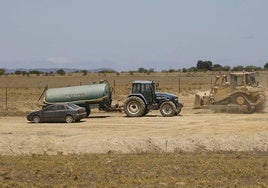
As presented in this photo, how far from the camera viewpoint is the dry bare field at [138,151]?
1403cm

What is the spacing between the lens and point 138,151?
2331 cm

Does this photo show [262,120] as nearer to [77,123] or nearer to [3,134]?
[77,123]

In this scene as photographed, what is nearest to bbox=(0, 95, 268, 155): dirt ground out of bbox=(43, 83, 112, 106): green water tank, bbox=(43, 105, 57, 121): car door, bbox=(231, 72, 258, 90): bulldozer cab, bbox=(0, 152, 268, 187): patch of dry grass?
bbox=(43, 105, 57, 121): car door

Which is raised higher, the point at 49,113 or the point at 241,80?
the point at 241,80

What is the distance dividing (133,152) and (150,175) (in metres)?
8.71

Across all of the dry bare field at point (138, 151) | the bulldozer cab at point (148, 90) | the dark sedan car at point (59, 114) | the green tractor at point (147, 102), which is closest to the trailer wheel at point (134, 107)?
the green tractor at point (147, 102)

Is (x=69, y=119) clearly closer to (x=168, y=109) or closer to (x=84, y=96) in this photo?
(x=84, y=96)

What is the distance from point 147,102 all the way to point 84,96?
4.32 m

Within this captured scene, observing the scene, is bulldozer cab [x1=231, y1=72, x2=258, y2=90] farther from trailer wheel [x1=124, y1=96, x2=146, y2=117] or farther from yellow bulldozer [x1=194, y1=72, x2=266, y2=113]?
trailer wheel [x1=124, y1=96, x2=146, y2=117]

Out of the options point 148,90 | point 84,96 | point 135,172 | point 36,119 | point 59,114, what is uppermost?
point 148,90

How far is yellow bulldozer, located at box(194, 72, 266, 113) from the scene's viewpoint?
36.2m

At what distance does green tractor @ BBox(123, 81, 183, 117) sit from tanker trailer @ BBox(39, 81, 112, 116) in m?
2.08

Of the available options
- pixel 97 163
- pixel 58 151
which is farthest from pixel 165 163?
pixel 58 151

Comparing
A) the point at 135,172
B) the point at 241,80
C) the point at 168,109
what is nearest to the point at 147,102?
the point at 168,109
